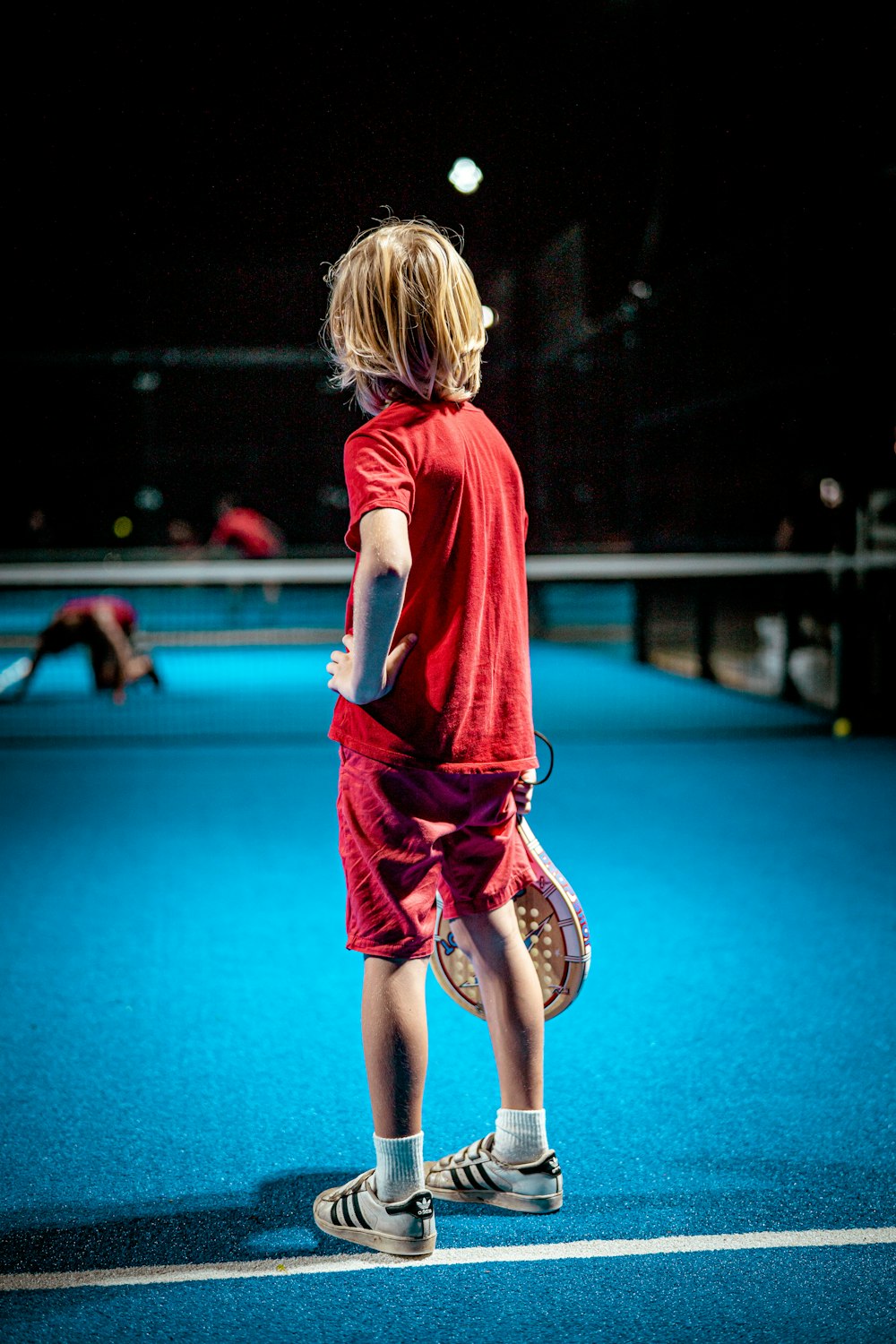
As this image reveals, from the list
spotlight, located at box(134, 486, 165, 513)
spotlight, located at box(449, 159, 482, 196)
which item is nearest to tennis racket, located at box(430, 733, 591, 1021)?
spotlight, located at box(449, 159, 482, 196)

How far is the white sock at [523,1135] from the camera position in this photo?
7.12 ft

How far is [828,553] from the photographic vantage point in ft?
24.8

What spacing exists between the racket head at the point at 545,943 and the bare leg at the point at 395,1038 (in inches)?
10.1

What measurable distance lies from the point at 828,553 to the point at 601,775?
7.84 feet

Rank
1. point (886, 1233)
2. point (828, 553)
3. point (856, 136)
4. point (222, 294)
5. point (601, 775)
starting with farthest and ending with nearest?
point (222, 294) < point (828, 553) < point (856, 136) < point (601, 775) < point (886, 1233)

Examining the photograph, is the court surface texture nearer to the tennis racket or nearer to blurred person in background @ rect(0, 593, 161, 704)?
the tennis racket

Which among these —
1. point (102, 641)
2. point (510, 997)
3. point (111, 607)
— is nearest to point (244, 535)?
point (111, 607)

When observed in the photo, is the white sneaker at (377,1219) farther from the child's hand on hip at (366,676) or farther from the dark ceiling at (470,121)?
the dark ceiling at (470,121)

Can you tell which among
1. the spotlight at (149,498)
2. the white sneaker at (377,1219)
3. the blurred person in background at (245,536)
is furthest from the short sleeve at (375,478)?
the spotlight at (149,498)

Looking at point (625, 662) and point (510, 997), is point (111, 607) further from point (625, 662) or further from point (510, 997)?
point (510, 997)

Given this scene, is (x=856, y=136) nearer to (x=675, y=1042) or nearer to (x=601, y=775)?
(x=601, y=775)

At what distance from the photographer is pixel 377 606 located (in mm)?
1861

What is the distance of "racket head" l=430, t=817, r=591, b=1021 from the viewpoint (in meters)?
2.30

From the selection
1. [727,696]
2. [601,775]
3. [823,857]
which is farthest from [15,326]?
[823,857]
